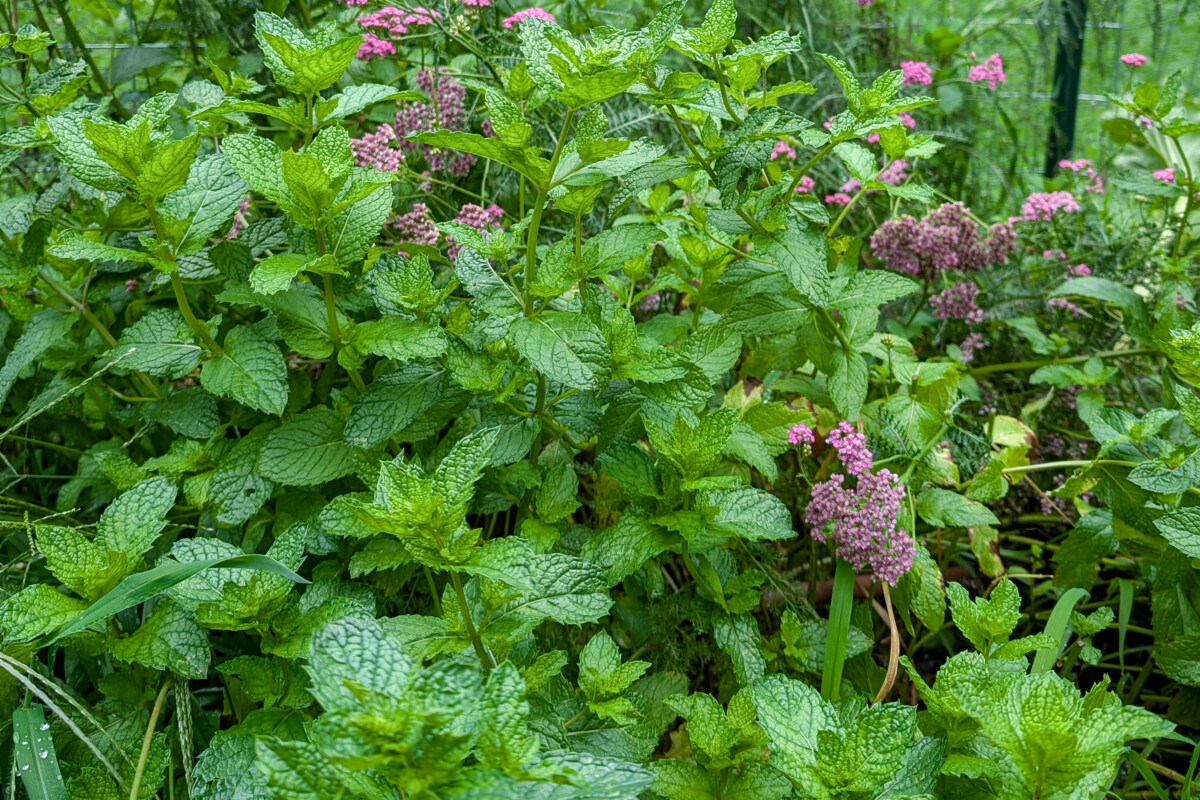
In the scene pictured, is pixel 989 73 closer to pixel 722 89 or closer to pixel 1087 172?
pixel 1087 172

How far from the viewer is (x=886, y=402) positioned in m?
1.26

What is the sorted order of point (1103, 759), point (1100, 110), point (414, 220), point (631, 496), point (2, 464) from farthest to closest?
1. point (1100, 110)
2. point (2, 464)
3. point (414, 220)
4. point (631, 496)
5. point (1103, 759)

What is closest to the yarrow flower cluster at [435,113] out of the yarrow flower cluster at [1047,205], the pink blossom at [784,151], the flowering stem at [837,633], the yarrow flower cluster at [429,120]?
the yarrow flower cluster at [429,120]

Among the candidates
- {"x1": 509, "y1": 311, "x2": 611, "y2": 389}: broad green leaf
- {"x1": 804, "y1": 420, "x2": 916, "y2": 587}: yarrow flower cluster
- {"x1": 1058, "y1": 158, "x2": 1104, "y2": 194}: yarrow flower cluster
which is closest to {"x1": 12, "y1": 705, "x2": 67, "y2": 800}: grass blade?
{"x1": 509, "y1": 311, "x2": 611, "y2": 389}: broad green leaf

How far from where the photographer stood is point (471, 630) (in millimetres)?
793

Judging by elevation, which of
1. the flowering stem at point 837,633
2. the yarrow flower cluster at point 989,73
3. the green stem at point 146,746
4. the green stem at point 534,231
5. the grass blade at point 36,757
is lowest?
the flowering stem at point 837,633

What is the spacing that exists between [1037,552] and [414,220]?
103cm

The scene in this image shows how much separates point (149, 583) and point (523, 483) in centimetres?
42

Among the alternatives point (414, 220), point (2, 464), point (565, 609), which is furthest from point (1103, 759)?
point (2, 464)

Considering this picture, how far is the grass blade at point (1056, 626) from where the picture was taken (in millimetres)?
1056

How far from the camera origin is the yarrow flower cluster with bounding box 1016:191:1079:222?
1.78 metres

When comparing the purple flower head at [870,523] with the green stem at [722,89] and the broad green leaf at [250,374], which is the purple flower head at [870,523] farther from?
the broad green leaf at [250,374]

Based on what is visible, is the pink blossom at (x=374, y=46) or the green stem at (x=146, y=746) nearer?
the green stem at (x=146, y=746)

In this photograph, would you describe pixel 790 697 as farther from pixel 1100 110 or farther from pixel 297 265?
pixel 1100 110
